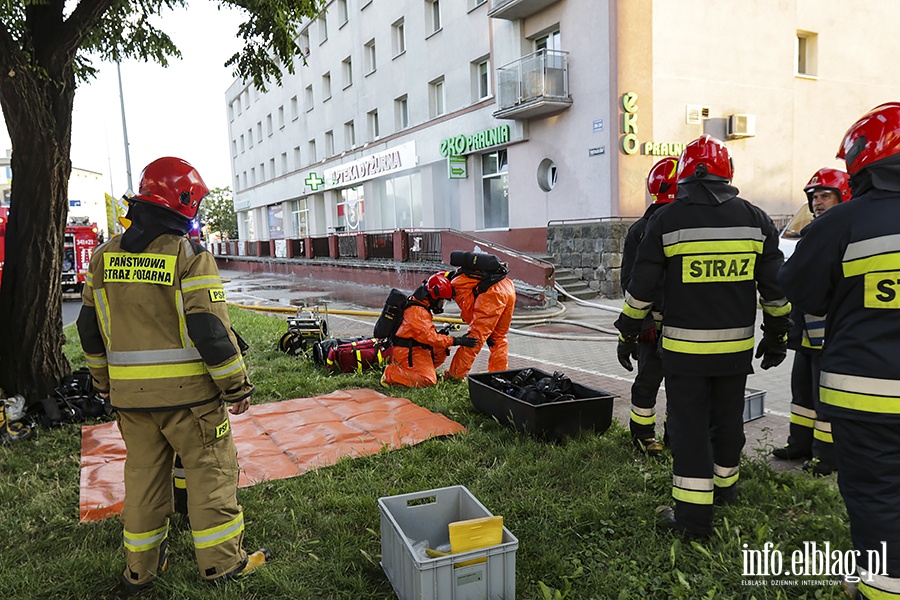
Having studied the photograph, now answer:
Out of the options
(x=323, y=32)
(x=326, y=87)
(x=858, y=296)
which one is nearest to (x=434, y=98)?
(x=326, y=87)

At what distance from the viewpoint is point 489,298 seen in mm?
6207

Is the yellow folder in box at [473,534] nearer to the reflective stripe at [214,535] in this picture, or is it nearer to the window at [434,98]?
the reflective stripe at [214,535]

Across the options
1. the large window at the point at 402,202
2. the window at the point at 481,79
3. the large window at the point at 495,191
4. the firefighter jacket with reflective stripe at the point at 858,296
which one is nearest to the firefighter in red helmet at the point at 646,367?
the firefighter jacket with reflective stripe at the point at 858,296

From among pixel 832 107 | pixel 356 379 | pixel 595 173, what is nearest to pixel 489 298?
pixel 356 379

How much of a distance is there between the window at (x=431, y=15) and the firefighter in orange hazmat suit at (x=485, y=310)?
17.7 m

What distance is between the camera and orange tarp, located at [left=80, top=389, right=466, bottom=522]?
14.0ft

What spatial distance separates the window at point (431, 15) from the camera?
21453 mm

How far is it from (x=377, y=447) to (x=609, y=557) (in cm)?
215

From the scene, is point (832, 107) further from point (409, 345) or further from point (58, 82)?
point (58, 82)

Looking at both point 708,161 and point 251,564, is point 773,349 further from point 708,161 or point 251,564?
point 251,564

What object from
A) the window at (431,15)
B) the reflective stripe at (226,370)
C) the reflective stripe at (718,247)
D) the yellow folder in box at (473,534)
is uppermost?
the window at (431,15)

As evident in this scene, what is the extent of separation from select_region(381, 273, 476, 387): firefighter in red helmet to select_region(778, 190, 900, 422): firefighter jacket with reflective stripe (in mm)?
3957

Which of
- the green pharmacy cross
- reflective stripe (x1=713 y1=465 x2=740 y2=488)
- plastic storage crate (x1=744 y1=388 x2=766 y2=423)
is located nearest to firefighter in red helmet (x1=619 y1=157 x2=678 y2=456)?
reflective stripe (x1=713 y1=465 x2=740 y2=488)

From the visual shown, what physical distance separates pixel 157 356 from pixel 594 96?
45.7ft
